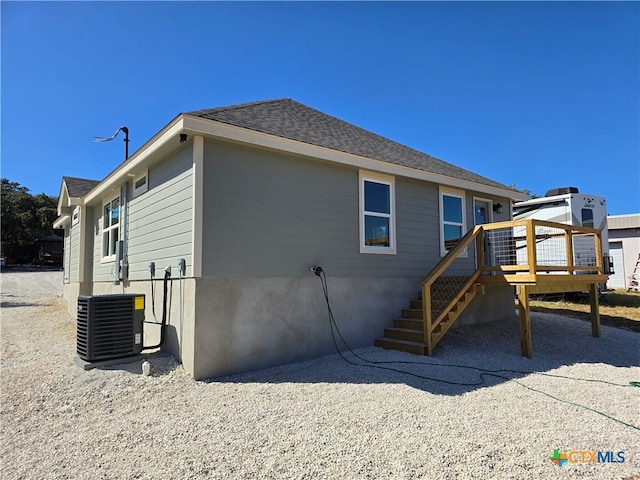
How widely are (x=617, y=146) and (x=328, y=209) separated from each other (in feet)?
48.3

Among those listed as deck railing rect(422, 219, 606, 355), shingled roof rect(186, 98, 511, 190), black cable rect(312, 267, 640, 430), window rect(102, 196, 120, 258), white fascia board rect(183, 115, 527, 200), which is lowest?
black cable rect(312, 267, 640, 430)

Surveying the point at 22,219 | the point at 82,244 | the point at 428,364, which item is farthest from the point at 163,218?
the point at 22,219

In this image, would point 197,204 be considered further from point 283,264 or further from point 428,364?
point 428,364

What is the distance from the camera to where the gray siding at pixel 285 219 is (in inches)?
215

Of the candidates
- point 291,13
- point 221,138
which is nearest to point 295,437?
point 221,138

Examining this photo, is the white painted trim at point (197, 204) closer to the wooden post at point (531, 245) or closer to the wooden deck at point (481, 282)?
the wooden deck at point (481, 282)

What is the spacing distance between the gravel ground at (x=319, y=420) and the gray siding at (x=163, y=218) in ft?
5.71

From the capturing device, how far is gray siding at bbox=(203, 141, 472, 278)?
545 cm

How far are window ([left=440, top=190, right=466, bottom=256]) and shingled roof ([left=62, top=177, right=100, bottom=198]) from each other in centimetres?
1024

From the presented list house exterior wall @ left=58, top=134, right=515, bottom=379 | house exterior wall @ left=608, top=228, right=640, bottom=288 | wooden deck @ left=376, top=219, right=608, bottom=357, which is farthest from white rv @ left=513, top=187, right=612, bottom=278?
house exterior wall @ left=608, top=228, right=640, bottom=288

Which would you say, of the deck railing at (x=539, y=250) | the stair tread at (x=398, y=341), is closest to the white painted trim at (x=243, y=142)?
the deck railing at (x=539, y=250)

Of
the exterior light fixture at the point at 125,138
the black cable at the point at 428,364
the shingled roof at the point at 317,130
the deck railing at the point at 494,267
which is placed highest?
the exterior light fixture at the point at 125,138

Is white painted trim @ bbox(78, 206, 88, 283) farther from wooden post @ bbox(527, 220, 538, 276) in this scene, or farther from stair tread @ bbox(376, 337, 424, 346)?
wooden post @ bbox(527, 220, 538, 276)

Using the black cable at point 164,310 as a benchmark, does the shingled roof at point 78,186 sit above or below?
above
